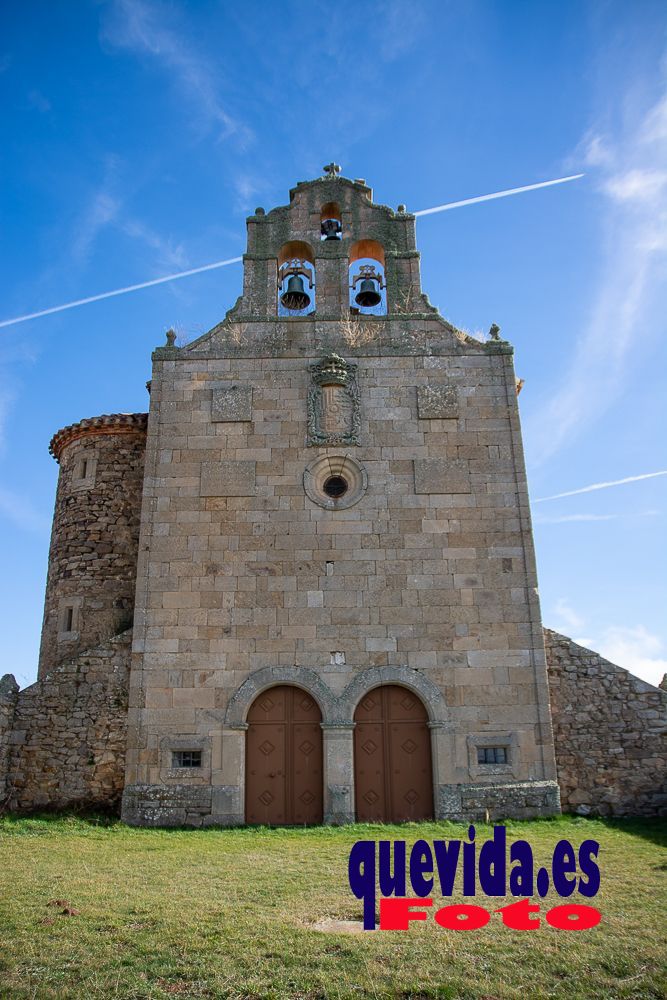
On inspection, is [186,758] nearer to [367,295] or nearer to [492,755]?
[492,755]

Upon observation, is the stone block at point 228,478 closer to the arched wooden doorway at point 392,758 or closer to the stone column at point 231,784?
the stone column at point 231,784

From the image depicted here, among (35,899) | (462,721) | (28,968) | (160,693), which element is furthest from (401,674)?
(28,968)

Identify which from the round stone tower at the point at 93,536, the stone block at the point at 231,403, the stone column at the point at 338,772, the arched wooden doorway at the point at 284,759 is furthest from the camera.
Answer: the round stone tower at the point at 93,536

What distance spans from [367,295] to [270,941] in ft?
40.0

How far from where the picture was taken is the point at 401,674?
12.3 m

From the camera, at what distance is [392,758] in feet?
39.7

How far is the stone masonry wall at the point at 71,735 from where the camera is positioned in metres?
12.0

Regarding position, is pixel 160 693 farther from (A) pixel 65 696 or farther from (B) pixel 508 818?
(B) pixel 508 818

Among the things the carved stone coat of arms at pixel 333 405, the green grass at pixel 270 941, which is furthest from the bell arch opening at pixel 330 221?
the green grass at pixel 270 941

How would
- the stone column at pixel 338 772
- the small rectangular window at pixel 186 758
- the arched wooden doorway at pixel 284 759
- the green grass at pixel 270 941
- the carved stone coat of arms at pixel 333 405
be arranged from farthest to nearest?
the carved stone coat of arms at pixel 333 405
the small rectangular window at pixel 186 758
the arched wooden doorway at pixel 284 759
the stone column at pixel 338 772
the green grass at pixel 270 941

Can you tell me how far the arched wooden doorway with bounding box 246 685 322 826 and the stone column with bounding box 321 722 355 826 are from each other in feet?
0.62

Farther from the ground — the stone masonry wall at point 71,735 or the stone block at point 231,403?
the stone block at point 231,403

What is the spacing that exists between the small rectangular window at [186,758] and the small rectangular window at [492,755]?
4511 millimetres

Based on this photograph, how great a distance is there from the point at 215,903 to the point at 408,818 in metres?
5.65
